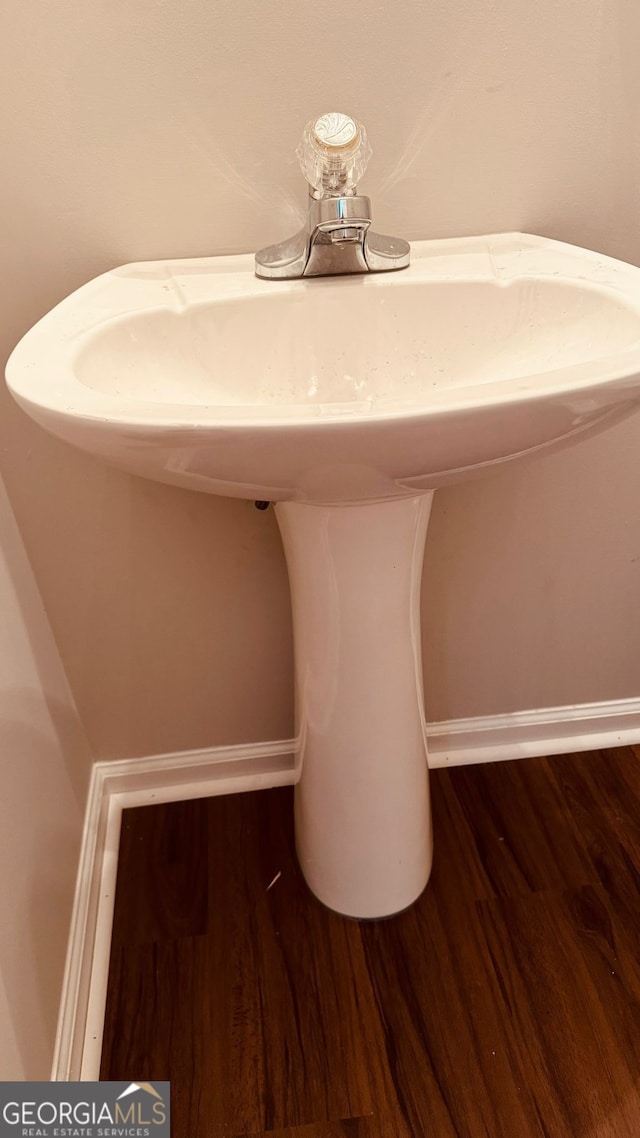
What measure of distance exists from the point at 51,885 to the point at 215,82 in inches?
34.5

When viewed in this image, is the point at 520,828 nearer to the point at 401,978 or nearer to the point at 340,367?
the point at 401,978

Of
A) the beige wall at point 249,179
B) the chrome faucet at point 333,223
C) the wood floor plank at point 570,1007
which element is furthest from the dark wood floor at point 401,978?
the chrome faucet at point 333,223

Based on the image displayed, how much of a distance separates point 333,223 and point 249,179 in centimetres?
14

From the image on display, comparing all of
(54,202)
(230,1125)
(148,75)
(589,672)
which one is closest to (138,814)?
(230,1125)

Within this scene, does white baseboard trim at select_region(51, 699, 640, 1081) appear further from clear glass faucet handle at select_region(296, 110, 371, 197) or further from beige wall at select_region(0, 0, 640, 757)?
clear glass faucet handle at select_region(296, 110, 371, 197)

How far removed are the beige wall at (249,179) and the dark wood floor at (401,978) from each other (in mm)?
331

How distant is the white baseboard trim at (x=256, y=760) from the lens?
1137mm

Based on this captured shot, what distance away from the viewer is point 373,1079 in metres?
0.88

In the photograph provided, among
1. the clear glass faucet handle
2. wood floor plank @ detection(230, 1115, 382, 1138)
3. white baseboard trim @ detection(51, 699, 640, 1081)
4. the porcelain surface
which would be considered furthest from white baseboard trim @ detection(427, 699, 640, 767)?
the clear glass faucet handle

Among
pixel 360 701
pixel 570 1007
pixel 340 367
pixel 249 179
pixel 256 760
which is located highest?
pixel 249 179

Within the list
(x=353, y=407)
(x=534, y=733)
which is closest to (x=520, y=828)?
(x=534, y=733)

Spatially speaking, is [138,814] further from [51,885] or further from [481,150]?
[481,150]

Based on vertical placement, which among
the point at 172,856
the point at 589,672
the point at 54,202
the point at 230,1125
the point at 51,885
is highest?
the point at 54,202

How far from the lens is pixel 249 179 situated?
0.81 m
